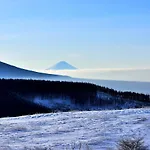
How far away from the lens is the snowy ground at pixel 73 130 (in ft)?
49.9

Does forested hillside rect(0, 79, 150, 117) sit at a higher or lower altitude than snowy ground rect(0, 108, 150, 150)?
higher

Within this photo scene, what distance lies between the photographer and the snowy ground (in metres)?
15.2

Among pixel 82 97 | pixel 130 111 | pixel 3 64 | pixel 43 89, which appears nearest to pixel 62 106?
pixel 82 97

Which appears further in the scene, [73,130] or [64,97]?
[64,97]

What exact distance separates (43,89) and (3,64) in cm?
9307

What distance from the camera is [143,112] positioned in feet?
72.0

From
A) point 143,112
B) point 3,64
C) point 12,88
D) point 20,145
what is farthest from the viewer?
point 3,64

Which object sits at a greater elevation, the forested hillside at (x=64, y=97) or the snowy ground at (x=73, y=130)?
the forested hillside at (x=64, y=97)

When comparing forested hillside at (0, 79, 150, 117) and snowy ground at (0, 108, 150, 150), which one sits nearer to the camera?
snowy ground at (0, 108, 150, 150)

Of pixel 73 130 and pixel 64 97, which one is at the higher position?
pixel 64 97

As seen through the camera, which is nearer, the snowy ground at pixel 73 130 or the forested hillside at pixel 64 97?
the snowy ground at pixel 73 130

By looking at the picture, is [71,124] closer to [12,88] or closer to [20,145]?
[20,145]

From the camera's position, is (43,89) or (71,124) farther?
(43,89)

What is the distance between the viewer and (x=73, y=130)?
17781 millimetres
